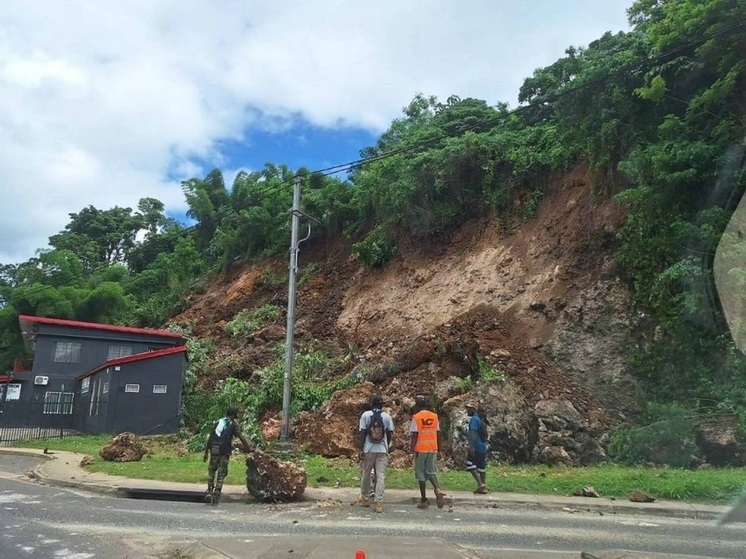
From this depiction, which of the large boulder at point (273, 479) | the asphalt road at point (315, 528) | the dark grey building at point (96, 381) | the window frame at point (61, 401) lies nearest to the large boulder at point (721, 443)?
the asphalt road at point (315, 528)

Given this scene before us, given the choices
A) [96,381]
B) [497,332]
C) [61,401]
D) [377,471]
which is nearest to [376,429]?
[377,471]

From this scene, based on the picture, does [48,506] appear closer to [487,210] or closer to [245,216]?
[487,210]

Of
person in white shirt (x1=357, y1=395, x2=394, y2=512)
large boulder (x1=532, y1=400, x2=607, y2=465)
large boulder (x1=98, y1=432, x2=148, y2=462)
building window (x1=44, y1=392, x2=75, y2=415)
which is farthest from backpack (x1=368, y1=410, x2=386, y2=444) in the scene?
building window (x1=44, y1=392, x2=75, y2=415)

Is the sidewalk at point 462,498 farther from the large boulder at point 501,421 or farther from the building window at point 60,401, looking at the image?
the building window at point 60,401

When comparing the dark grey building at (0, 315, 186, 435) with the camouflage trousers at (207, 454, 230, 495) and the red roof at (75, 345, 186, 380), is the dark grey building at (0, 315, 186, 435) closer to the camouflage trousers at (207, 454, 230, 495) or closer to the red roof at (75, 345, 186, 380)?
the red roof at (75, 345, 186, 380)

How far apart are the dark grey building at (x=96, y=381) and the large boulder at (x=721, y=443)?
17.9 meters

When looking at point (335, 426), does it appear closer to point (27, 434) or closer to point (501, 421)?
point (501, 421)

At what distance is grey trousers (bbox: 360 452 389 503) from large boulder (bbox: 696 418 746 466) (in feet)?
25.9

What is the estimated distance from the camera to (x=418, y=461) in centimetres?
983

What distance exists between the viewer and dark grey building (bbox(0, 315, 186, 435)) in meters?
22.8

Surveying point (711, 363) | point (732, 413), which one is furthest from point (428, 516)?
point (711, 363)

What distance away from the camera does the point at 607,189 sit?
19703 mm

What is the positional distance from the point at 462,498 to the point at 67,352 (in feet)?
77.7

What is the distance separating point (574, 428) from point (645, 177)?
7.00m
